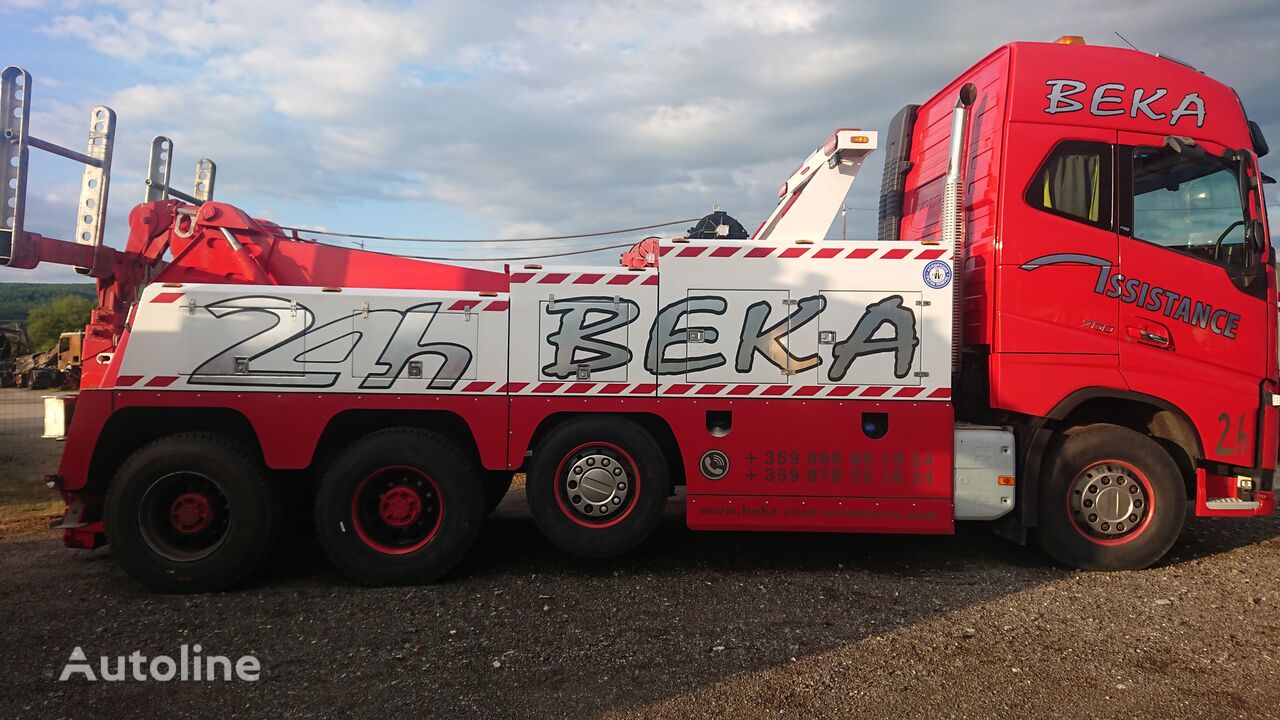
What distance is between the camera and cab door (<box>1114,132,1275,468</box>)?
550cm

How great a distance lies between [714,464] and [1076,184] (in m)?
3.29

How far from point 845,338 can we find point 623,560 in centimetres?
236

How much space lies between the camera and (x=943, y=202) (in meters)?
5.70

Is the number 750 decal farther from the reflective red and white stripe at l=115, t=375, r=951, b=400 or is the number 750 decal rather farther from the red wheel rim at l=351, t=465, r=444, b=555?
the red wheel rim at l=351, t=465, r=444, b=555

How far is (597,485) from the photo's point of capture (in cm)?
543

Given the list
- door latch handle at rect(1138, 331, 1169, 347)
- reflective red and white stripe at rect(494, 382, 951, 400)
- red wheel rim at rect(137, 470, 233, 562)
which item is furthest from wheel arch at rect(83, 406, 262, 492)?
door latch handle at rect(1138, 331, 1169, 347)

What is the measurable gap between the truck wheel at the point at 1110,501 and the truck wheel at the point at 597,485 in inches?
111

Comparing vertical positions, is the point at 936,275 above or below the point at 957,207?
below

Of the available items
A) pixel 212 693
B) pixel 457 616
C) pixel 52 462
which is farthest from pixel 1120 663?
pixel 52 462

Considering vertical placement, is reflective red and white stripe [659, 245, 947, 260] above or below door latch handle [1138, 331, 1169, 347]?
above

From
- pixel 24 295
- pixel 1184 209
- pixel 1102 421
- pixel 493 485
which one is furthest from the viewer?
pixel 24 295

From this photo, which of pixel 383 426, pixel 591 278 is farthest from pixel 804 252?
pixel 383 426

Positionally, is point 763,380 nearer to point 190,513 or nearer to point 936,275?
point 936,275

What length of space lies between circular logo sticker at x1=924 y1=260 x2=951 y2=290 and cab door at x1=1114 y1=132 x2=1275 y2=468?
1240 millimetres
